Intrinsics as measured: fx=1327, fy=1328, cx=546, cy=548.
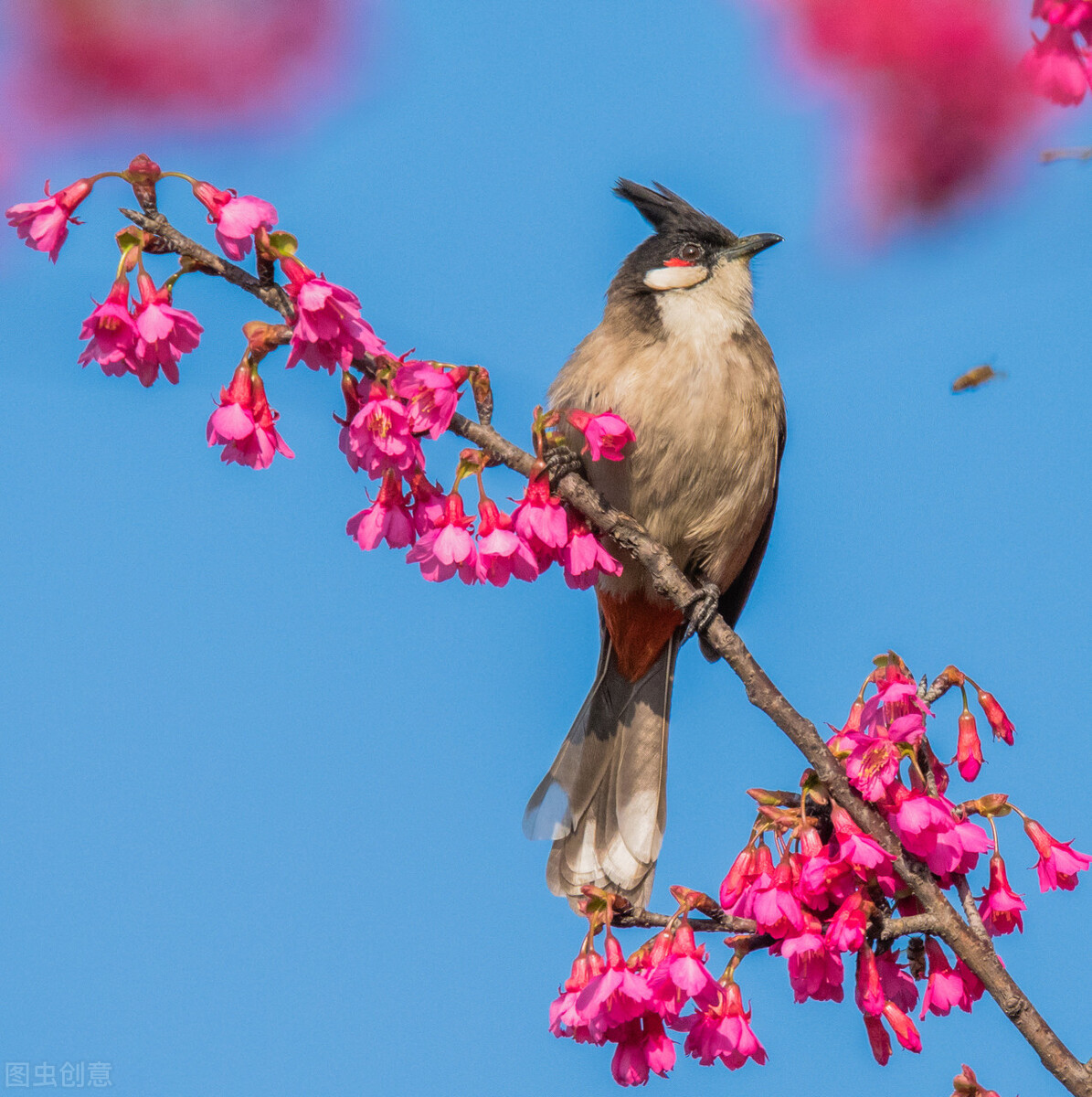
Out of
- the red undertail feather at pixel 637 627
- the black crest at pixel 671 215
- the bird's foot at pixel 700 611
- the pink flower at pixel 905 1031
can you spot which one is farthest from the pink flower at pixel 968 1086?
the black crest at pixel 671 215

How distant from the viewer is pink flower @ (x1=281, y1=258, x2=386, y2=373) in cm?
231

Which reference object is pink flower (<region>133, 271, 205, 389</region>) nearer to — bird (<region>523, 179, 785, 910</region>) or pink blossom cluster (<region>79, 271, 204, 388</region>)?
pink blossom cluster (<region>79, 271, 204, 388</region>)

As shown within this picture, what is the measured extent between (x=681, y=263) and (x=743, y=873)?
2.39m

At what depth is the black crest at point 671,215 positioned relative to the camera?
4.48 metres

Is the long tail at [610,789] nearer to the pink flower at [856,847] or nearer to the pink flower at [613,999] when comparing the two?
the pink flower at [613,999]

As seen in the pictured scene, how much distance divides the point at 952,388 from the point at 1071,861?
1.62 m

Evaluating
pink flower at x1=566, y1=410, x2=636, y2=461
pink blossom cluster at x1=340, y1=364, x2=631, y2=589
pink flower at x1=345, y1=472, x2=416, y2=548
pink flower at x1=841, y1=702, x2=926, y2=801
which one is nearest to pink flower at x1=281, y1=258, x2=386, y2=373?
pink blossom cluster at x1=340, y1=364, x2=631, y2=589

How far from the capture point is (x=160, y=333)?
2.33m

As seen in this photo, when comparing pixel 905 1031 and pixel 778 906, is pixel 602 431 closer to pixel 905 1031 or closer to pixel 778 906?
pixel 778 906

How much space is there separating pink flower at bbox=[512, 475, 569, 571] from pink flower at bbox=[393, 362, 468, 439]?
304mm

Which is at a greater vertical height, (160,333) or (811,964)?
(160,333)

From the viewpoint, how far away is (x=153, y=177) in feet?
7.61

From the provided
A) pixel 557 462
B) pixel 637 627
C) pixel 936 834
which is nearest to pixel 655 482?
pixel 637 627

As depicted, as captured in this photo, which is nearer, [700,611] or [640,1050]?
[640,1050]
